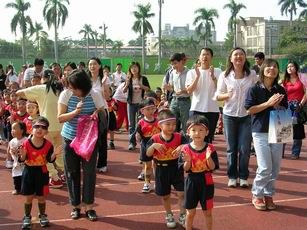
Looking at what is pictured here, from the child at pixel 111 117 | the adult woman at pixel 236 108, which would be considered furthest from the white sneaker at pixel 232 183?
the child at pixel 111 117

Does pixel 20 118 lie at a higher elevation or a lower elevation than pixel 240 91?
lower

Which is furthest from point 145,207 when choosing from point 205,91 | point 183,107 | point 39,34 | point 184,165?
point 39,34

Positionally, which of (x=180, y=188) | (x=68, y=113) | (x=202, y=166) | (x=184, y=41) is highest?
(x=184, y=41)

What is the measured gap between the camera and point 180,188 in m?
4.84

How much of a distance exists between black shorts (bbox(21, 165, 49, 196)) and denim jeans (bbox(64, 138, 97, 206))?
27 centimetres

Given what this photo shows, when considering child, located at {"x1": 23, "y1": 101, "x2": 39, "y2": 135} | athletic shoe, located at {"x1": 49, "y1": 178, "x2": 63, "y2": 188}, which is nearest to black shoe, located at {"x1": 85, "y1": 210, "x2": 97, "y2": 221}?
athletic shoe, located at {"x1": 49, "y1": 178, "x2": 63, "y2": 188}

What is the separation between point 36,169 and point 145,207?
1480 mm

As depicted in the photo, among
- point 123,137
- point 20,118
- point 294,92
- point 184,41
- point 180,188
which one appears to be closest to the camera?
point 180,188

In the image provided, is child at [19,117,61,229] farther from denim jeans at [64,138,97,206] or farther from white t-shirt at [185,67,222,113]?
white t-shirt at [185,67,222,113]

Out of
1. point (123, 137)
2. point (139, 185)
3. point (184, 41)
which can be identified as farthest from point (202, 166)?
point (184, 41)

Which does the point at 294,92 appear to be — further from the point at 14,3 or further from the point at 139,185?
the point at 14,3

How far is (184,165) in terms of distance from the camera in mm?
4281

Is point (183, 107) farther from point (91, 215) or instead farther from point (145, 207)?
point (91, 215)

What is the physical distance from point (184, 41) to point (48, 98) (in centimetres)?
8491
